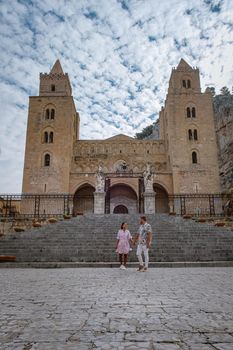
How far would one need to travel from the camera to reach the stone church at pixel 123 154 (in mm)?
30891

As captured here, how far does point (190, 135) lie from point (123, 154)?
785cm

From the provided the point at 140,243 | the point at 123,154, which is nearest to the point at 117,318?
the point at 140,243

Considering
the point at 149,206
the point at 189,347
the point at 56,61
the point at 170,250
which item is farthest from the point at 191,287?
the point at 56,61

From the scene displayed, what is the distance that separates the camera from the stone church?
30891 mm

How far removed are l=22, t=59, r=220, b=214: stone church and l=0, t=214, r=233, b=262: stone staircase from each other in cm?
1403

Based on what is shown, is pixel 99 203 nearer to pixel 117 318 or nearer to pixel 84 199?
pixel 84 199

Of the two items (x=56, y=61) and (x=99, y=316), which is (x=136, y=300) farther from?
(x=56, y=61)

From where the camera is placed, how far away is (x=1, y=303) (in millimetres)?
3705

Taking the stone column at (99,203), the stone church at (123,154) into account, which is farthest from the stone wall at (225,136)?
the stone column at (99,203)

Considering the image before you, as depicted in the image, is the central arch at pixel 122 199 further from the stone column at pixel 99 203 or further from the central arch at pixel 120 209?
the stone column at pixel 99 203

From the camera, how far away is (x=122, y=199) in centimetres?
3219

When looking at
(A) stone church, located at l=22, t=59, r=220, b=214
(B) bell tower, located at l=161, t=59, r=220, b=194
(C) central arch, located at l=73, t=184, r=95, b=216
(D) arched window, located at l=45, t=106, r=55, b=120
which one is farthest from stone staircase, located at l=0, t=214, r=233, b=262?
(D) arched window, located at l=45, t=106, r=55, b=120

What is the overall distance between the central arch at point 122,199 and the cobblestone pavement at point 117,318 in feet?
89.0

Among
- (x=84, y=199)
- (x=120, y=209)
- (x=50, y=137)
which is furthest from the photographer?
(x=50, y=137)
